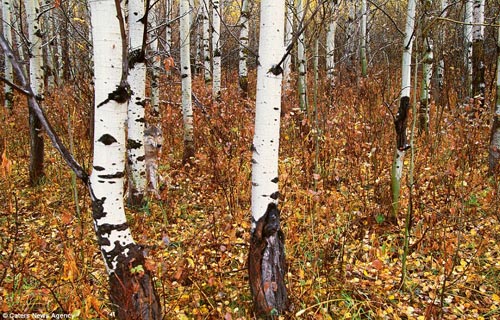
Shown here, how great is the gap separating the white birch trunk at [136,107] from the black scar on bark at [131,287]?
2.08 metres

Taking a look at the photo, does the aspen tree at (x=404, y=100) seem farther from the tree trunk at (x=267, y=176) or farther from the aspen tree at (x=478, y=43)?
the aspen tree at (x=478, y=43)

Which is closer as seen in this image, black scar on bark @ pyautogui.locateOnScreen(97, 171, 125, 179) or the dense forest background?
black scar on bark @ pyautogui.locateOnScreen(97, 171, 125, 179)

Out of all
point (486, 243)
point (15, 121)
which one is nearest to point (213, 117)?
point (15, 121)

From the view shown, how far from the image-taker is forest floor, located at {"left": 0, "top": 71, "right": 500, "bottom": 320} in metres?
2.69

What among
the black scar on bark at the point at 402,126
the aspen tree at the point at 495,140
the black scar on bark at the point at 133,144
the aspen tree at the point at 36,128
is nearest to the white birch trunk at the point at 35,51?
the aspen tree at the point at 36,128

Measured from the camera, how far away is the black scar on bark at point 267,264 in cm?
239

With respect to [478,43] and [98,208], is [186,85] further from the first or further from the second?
[478,43]

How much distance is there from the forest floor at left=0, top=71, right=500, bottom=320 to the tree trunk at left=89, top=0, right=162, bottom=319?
149 mm

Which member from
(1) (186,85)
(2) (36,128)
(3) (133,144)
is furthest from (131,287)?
(1) (186,85)

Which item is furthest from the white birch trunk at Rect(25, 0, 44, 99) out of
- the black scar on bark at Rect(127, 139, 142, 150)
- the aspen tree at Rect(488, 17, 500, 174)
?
the aspen tree at Rect(488, 17, 500, 174)

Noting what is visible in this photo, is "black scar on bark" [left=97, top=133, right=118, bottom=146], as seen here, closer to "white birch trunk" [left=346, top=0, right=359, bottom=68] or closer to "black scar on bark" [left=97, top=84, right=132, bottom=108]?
"black scar on bark" [left=97, top=84, right=132, bottom=108]

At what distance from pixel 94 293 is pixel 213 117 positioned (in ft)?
13.8

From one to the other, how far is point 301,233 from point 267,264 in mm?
1353

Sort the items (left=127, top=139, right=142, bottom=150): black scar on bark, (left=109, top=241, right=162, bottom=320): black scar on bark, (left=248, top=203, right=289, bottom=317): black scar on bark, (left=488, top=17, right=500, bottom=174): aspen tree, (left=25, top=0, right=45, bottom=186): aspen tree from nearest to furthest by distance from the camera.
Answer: (left=109, top=241, right=162, bottom=320): black scar on bark, (left=248, top=203, right=289, bottom=317): black scar on bark, (left=127, top=139, right=142, bottom=150): black scar on bark, (left=488, top=17, right=500, bottom=174): aspen tree, (left=25, top=0, right=45, bottom=186): aspen tree
